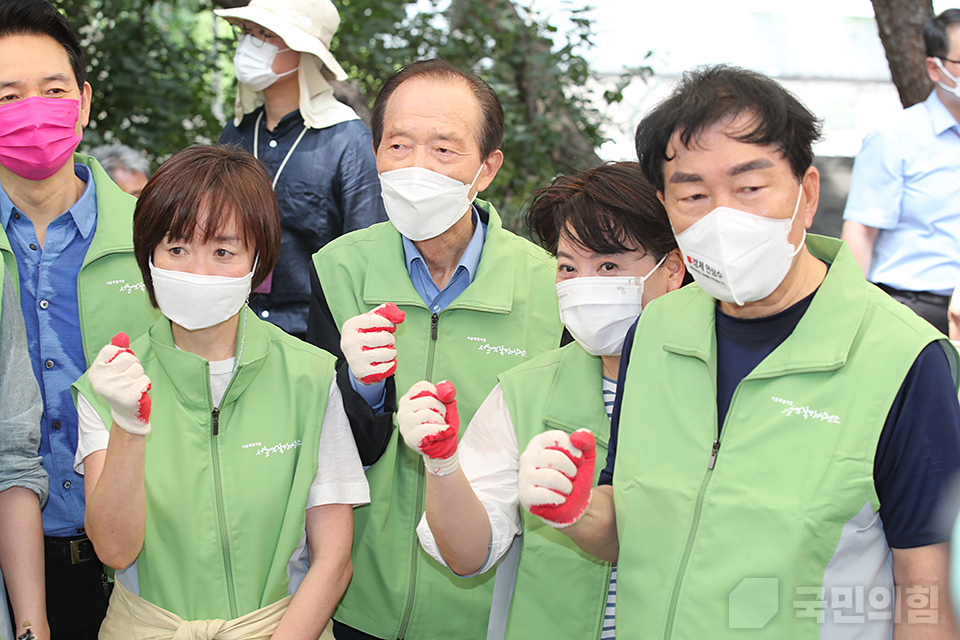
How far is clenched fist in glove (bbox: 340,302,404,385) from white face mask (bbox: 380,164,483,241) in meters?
0.55

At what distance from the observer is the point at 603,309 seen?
2391mm

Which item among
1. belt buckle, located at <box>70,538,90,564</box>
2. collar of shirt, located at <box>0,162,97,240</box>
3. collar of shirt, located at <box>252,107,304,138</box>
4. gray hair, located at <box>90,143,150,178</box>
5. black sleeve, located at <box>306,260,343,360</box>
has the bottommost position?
belt buckle, located at <box>70,538,90,564</box>

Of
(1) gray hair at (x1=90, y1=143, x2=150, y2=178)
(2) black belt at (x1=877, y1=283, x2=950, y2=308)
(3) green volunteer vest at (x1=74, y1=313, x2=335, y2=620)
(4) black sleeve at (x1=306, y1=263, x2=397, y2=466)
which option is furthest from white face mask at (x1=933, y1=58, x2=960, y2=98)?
(1) gray hair at (x1=90, y1=143, x2=150, y2=178)

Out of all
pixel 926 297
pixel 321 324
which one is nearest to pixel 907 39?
pixel 926 297

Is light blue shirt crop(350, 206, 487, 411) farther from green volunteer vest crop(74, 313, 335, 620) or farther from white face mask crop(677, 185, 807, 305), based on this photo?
white face mask crop(677, 185, 807, 305)

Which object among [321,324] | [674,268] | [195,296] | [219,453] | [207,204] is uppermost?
[207,204]

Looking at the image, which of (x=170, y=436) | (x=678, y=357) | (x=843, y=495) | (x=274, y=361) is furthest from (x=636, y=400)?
(x=170, y=436)

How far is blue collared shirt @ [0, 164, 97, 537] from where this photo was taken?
2689 mm

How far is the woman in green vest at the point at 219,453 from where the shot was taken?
2.27 metres

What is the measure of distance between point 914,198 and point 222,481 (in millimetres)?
3610

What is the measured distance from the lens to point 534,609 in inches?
91.6

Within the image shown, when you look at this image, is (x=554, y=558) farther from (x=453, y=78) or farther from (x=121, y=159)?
(x=121, y=159)

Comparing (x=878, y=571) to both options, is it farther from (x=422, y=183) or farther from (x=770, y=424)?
(x=422, y=183)

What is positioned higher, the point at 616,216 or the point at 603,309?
the point at 616,216
